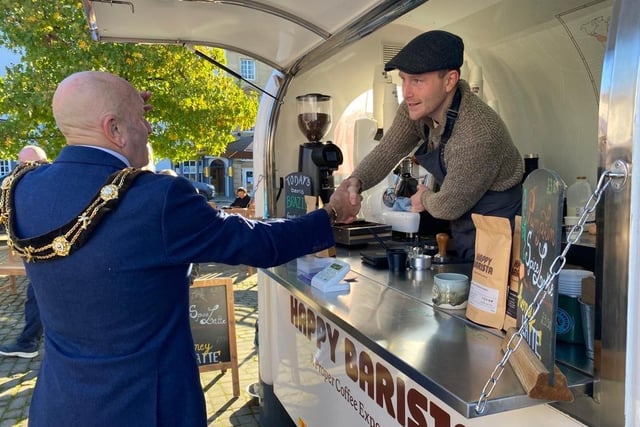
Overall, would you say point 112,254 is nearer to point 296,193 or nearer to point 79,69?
point 296,193

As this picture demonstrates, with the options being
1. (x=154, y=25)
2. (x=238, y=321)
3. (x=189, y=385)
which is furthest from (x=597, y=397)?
(x=238, y=321)

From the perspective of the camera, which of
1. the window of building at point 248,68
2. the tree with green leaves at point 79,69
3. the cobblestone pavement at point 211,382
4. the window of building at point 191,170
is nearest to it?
the cobblestone pavement at point 211,382

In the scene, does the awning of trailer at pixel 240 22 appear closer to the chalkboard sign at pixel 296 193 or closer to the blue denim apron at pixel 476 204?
the blue denim apron at pixel 476 204

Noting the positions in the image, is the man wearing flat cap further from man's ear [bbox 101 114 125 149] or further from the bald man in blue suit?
man's ear [bbox 101 114 125 149]

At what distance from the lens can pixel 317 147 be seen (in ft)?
9.80

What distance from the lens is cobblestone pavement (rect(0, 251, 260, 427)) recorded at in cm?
341

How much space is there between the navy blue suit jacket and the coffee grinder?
1395mm

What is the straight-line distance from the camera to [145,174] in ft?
4.36

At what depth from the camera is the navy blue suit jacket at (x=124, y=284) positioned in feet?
4.23

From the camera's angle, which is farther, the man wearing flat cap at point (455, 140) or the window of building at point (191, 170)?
the window of building at point (191, 170)

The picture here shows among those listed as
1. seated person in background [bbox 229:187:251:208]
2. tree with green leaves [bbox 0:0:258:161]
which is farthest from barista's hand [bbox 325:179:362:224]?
seated person in background [bbox 229:187:251:208]

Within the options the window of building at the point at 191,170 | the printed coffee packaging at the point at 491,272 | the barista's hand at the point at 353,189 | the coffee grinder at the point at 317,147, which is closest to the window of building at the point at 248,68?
the window of building at the point at 191,170

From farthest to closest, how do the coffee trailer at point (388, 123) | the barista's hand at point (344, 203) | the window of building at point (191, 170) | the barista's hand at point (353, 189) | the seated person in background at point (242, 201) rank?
the window of building at point (191, 170) → the seated person in background at point (242, 201) → the barista's hand at point (353, 189) → the barista's hand at point (344, 203) → the coffee trailer at point (388, 123)

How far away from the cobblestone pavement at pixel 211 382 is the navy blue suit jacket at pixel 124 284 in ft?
6.73
